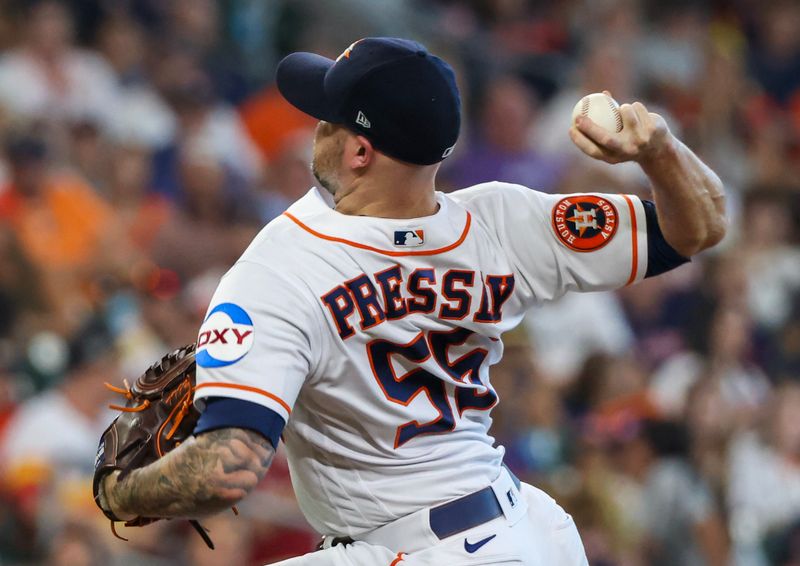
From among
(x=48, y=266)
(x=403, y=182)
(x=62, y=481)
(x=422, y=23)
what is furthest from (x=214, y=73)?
(x=403, y=182)

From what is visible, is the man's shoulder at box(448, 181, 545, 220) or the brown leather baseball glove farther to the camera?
the man's shoulder at box(448, 181, 545, 220)

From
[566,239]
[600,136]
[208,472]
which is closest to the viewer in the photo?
[208,472]

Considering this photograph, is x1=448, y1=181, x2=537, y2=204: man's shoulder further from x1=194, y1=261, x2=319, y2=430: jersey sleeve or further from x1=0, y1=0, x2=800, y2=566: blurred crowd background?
x1=0, y1=0, x2=800, y2=566: blurred crowd background

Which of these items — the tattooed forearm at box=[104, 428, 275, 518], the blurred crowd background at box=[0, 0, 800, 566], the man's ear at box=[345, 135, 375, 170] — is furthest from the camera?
the blurred crowd background at box=[0, 0, 800, 566]

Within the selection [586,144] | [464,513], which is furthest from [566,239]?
[464,513]

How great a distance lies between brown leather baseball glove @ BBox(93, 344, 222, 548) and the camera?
9.26 feet

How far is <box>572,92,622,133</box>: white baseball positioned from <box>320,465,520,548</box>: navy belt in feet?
2.80

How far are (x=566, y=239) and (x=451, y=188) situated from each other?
17.1ft

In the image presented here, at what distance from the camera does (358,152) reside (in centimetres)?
295

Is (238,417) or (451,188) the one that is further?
(451,188)

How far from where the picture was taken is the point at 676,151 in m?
3.00

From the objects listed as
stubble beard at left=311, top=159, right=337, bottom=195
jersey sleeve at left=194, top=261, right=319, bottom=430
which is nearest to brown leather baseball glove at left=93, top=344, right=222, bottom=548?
jersey sleeve at left=194, top=261, right=319, bottom=430

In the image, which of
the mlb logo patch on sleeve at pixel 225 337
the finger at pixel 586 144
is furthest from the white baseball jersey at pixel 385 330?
the finger at pixel 586 144

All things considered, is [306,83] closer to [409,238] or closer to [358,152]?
[358,152]
